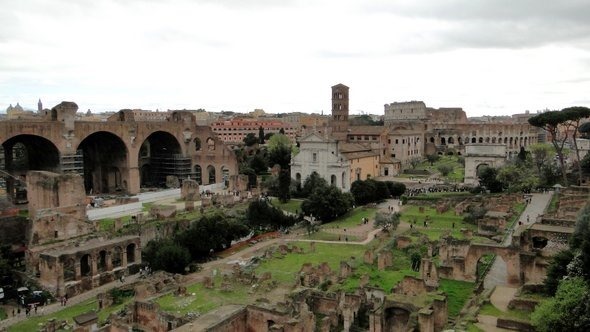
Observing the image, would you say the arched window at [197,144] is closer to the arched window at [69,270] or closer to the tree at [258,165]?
the tree at [258,165]

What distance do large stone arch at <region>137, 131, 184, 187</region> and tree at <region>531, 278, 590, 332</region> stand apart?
152ft

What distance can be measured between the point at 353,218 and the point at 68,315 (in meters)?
22.6

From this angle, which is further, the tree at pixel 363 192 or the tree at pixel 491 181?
the tree at pixel 363 192

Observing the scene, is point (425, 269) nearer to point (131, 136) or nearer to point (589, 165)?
point (589, 165)

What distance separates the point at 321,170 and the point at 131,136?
19.7 m

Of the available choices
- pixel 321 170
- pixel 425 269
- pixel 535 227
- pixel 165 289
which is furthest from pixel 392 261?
pixel 321 170

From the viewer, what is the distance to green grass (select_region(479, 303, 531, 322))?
16.8 meters

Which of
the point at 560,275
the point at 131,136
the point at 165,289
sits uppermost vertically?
the point at 131,136

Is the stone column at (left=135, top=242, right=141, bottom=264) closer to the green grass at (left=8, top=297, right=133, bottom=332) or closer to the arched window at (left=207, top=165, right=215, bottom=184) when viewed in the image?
the green grass at (left=8, top=297, right=133, bottom=332)

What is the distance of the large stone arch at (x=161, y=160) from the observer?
57438 mm

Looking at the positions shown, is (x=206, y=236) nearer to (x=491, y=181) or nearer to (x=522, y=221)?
(x=522, y=221)

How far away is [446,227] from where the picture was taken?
117 feet

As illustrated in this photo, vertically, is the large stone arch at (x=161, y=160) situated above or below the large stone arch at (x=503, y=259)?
above

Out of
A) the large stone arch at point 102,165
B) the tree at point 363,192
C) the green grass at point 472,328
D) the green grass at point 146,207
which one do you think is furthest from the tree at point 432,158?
the green grass at point 472,328
